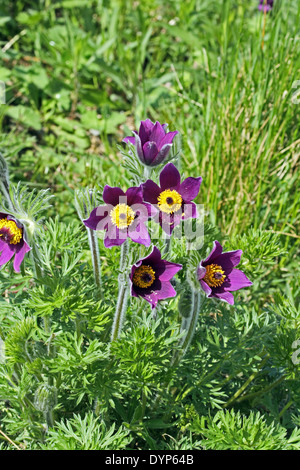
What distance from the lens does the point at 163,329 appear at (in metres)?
1.59

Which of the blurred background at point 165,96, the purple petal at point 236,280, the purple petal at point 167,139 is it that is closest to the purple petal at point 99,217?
the purple petal at point 167,139

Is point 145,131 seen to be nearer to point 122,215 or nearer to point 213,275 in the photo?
point 122,215

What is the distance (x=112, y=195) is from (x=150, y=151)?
155 mm

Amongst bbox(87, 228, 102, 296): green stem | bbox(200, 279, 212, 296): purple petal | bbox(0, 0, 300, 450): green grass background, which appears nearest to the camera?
bbox(200, 279, 212, 296): purple petal

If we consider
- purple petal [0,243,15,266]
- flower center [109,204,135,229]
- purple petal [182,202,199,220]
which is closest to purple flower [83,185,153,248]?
flower center [109,204,135,229]

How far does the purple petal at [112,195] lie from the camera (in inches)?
54.0

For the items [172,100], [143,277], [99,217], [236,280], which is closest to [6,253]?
[99,217]

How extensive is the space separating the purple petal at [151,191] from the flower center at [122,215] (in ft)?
0.18

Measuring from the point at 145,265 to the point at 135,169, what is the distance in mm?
259

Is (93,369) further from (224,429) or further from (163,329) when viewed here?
(224,429)

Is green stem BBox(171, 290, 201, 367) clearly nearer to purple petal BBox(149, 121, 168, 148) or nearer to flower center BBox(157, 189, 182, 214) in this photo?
flower center BBox(157, 189, 182, 214)

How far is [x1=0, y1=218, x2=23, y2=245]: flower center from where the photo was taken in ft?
4.54

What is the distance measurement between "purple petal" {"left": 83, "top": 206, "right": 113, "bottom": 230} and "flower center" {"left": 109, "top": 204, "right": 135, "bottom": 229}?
0.02 meters
